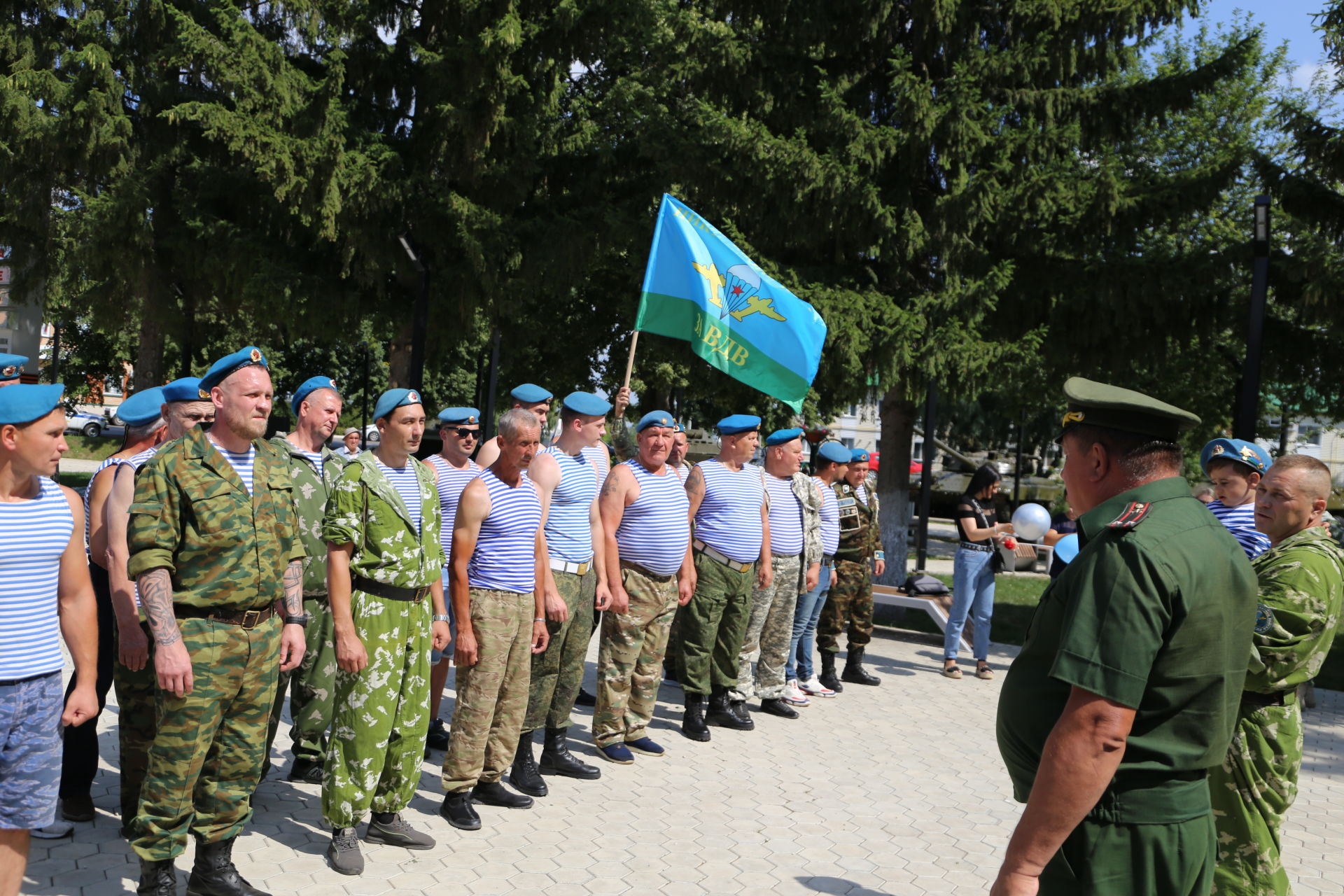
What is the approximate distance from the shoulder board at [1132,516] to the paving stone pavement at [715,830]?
3097 millimetres

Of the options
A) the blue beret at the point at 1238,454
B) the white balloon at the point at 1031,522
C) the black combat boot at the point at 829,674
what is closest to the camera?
the blue beret at the point at 1238,454

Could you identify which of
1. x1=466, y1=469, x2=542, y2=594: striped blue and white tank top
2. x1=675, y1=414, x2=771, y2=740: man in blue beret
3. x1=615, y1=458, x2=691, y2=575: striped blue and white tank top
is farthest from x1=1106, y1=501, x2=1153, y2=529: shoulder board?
x1=675, y1=414, x2=771, y2=740: man in blue beret

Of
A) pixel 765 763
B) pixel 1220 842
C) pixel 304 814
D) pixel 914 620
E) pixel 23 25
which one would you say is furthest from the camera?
pixel 23 25

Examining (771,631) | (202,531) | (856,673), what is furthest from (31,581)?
(856,673)

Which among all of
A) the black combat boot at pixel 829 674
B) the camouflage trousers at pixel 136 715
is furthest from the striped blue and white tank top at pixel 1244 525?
the camouflage trousers at pixel 136 715

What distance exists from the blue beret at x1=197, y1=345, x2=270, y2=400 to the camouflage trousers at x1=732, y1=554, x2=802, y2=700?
465 centimetres

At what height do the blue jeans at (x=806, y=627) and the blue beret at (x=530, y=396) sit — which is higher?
the blue beret at (x=530, y=396)

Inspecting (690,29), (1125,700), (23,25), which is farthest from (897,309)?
(23,25)

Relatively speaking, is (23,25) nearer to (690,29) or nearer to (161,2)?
(161,2)

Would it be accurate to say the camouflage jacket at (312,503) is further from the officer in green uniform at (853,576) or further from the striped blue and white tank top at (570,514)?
the officer in green uniform at (853,576)

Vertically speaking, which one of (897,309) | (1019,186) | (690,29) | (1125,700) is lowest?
(1125,700)

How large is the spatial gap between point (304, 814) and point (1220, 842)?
13.5 ft

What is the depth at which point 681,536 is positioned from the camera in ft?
23.5

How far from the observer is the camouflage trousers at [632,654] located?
273 inches
